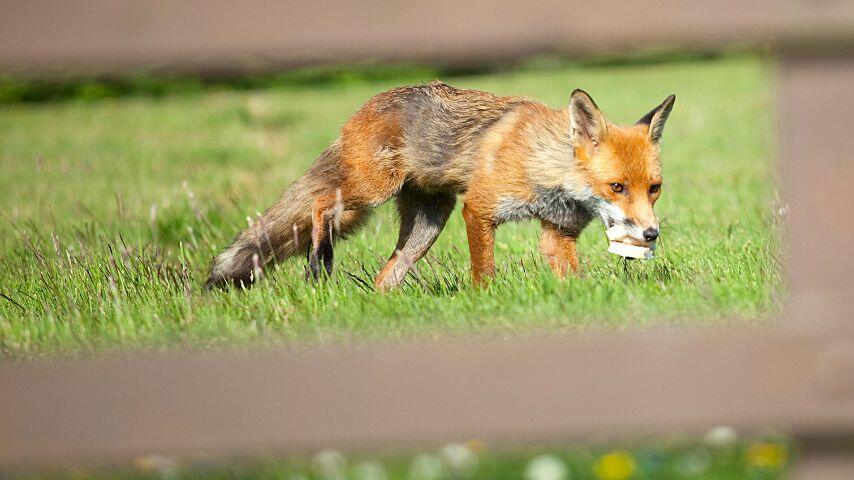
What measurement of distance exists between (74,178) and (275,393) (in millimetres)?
8408

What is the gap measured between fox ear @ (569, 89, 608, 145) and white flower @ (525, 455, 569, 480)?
7.48ft

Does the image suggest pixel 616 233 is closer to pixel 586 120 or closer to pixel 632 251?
pixel 632 251

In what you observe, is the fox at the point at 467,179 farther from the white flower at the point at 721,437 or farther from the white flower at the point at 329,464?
the white flower at the point at 329,464

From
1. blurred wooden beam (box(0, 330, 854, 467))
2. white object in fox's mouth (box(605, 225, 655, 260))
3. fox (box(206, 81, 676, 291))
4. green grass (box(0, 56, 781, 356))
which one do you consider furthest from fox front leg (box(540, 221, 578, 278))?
blurred wooden beam (box(0, 330, 854, 467))

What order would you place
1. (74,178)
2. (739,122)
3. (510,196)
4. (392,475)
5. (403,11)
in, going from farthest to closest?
1. (739,122)
2. (74,178)
3. (510,196)
4. (392,475)
5. (403,11)

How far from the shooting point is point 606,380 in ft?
7.10

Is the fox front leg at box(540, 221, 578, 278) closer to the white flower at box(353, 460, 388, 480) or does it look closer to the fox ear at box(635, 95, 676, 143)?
the fox ear at box(635, 95, 676, 143)

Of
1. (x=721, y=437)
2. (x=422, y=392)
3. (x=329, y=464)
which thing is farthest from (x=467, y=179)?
(x=422, y=392)

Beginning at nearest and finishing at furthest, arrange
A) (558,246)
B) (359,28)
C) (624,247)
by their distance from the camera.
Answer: (359,28)
(624,247)
(558,246)

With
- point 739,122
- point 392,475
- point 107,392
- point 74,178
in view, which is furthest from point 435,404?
point 739,122

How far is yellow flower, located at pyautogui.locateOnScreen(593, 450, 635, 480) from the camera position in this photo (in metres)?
3.20

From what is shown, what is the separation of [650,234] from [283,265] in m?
2.18

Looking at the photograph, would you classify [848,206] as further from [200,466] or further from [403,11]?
[200,466]

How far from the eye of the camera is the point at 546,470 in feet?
10.4
